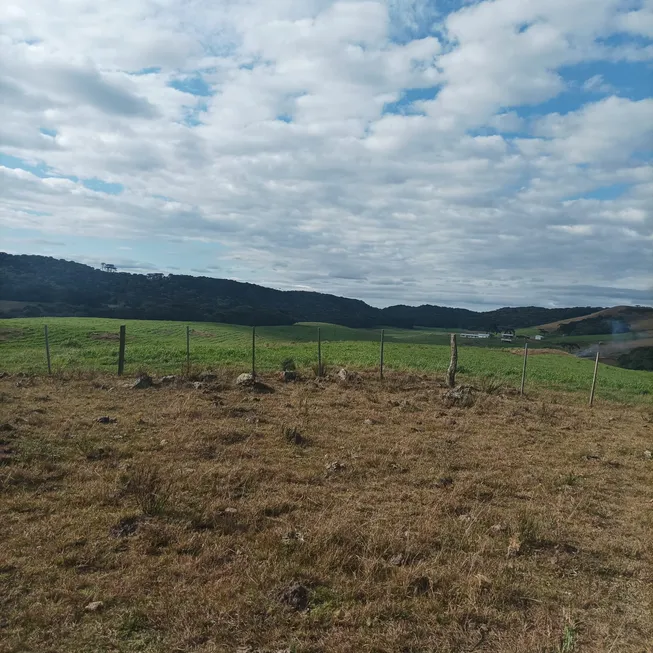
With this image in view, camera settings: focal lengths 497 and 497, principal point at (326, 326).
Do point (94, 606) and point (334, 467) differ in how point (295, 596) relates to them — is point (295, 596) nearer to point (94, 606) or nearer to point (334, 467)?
point (94, 606)

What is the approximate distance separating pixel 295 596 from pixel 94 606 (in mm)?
1718

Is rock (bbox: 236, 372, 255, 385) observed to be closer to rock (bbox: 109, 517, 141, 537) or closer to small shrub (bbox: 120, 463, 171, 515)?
small shrub (bbox: 120, 463, 171, 515)

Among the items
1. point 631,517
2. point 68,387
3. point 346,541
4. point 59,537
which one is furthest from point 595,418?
point 68,387

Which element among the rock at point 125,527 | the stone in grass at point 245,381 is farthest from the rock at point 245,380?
the rock at point 125,527

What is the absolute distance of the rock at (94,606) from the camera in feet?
13.8

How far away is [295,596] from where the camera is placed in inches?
177

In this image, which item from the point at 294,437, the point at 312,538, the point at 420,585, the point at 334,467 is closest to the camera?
the point at 420,585

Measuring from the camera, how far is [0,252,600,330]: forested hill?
4675 inches

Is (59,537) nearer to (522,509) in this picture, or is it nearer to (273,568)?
(273,568)

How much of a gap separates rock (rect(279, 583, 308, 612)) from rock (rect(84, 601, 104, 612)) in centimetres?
154

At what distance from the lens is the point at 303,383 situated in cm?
1812

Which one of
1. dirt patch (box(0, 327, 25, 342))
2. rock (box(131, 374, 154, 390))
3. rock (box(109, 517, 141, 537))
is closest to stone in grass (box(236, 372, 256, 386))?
rock (box(131, 374, 154, 390))

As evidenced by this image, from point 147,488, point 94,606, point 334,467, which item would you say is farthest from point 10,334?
point 94,606

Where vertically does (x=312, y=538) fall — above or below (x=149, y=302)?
below
